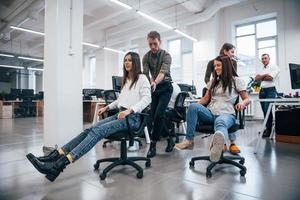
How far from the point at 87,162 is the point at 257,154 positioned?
6.73 feet

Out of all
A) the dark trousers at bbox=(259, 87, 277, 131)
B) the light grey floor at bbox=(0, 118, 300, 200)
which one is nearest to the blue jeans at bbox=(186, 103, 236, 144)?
the light grey floor at bbox=(0, 118, 300, 200)

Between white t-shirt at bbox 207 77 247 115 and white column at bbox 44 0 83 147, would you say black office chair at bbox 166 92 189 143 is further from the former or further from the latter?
white column at bbox 44 0 83 147

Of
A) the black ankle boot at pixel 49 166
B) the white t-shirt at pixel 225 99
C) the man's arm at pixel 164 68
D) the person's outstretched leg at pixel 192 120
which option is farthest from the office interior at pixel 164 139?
the man's arm at pixel 164 68

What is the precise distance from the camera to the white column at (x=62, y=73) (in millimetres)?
2818

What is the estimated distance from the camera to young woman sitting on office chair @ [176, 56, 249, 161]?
1936 millimetres

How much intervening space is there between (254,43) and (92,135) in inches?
295

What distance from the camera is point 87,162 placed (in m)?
2.36

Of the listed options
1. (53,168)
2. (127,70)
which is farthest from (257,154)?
(53,168)

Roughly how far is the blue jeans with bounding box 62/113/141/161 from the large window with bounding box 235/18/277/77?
6.82m

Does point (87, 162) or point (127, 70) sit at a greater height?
point (127, 70)

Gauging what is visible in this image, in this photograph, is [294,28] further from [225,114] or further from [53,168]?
[53,168]

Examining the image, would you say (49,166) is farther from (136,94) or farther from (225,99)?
(225,99)

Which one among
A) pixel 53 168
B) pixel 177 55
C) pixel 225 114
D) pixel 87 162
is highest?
pixel 177 55

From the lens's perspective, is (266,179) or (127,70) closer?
(266,179)
